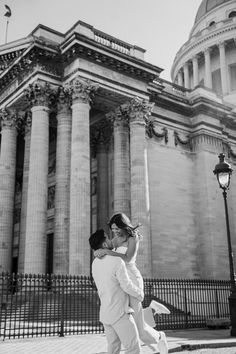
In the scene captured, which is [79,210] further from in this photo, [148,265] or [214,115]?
[214,115]

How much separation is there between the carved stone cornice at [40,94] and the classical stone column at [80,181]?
119 centimetres

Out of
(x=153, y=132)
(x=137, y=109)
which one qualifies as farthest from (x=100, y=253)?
(x=153, y=132)

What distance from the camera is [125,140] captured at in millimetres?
28125

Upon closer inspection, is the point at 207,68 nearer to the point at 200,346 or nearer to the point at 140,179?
the point at 140,179

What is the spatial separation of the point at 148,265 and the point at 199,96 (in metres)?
15.0

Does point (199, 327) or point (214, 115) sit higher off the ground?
point (214, 115)

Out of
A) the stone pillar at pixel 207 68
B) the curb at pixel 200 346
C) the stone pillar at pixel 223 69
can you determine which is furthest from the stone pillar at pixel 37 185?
the stone pillar at pixel 207 68

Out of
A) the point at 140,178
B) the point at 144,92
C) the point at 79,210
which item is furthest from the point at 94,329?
the point at 144,92

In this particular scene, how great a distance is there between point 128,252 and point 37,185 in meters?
18.4

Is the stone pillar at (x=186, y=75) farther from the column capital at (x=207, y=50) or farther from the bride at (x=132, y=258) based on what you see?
the bride at (x=132, y=258)

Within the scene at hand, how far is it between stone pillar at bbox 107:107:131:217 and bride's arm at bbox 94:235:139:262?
20.4m

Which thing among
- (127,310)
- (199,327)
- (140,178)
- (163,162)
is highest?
(163,162)

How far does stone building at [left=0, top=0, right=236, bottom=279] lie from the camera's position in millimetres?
23750

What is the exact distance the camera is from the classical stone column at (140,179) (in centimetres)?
2466
